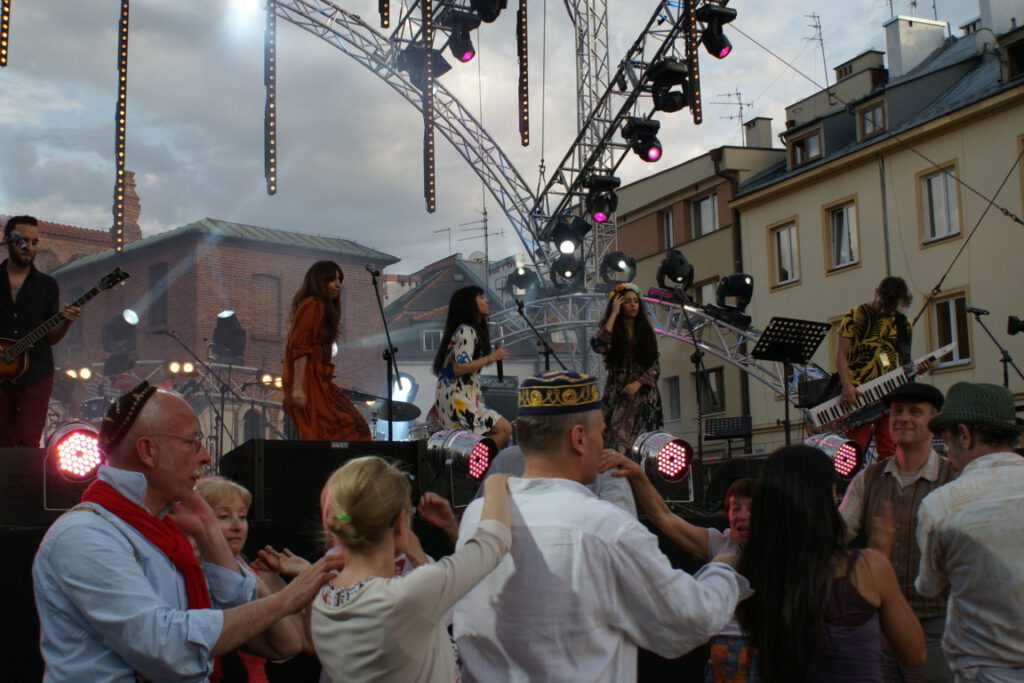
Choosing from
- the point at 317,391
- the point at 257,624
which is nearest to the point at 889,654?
the point at 257,624

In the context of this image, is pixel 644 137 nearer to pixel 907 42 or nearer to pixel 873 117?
pixel 873 117

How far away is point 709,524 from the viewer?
237 inches

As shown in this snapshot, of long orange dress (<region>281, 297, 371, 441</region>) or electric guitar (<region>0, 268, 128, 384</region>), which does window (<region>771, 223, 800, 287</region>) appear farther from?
electric guitar (<region>0, 268, 128, 384</region>)

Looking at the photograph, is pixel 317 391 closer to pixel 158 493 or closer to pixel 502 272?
pixel 158 493

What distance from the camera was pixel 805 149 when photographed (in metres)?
27.8

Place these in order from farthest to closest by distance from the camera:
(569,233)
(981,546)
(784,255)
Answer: (784,255)
(569,233)
(981,546)

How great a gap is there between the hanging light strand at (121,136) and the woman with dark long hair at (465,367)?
3.17 metres

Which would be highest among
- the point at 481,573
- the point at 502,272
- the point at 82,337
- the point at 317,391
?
the point at 502,272

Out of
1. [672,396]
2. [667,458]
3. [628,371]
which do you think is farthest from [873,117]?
[667,458]

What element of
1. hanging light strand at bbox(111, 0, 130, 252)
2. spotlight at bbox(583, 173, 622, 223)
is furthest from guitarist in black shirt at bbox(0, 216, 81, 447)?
spotlight at bbox(583, 173, 622, 223)

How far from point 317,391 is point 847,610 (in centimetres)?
399

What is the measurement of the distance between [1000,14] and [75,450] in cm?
2701

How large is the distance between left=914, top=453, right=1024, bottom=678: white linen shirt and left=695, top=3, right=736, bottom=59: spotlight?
32.0 ft

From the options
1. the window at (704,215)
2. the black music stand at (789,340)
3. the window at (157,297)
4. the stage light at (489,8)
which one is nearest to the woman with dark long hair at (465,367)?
the black music stand at (789,340)
